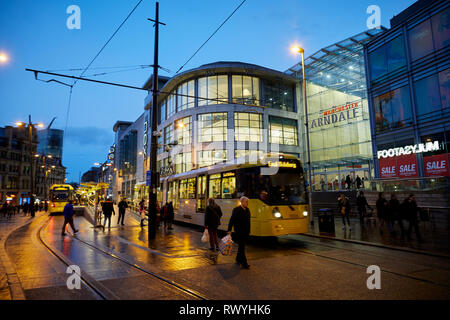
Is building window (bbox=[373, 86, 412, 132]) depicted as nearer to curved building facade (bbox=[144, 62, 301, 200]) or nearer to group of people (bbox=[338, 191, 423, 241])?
curved building facade (bbox=[144, 62, 301, 200])

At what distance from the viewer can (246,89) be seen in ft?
124

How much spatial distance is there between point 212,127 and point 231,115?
2936 mm

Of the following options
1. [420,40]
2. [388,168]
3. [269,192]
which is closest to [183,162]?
[388,168]

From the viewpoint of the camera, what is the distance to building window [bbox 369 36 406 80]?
971 inches

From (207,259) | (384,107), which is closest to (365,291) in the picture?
(207,259)

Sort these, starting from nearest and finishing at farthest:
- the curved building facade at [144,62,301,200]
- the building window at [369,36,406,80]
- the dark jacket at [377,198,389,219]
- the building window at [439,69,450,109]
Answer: the dark jacket at [377,198,389,219] < the building window at [439,69,450,109] < the building window at [369,36,406,80] < the curved building facade at [144,62,301,200]

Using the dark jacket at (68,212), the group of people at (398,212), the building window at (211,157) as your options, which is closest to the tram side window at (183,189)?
the dark jacket at (68,212)

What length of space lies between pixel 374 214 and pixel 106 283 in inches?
714

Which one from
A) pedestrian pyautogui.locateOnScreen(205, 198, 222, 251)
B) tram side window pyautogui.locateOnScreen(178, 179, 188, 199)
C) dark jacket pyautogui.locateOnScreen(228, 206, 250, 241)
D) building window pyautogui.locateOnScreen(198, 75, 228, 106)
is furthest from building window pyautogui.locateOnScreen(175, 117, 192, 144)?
dark jacket pyautogui.locateOnScreen(228, 206, 250, 241)

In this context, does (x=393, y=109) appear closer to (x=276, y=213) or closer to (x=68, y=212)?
(x=276, y=213)

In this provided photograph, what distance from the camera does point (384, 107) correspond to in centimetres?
2612

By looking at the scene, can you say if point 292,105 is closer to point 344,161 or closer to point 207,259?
point 344,161

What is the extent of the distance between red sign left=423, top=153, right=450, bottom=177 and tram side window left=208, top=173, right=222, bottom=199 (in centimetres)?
1783
